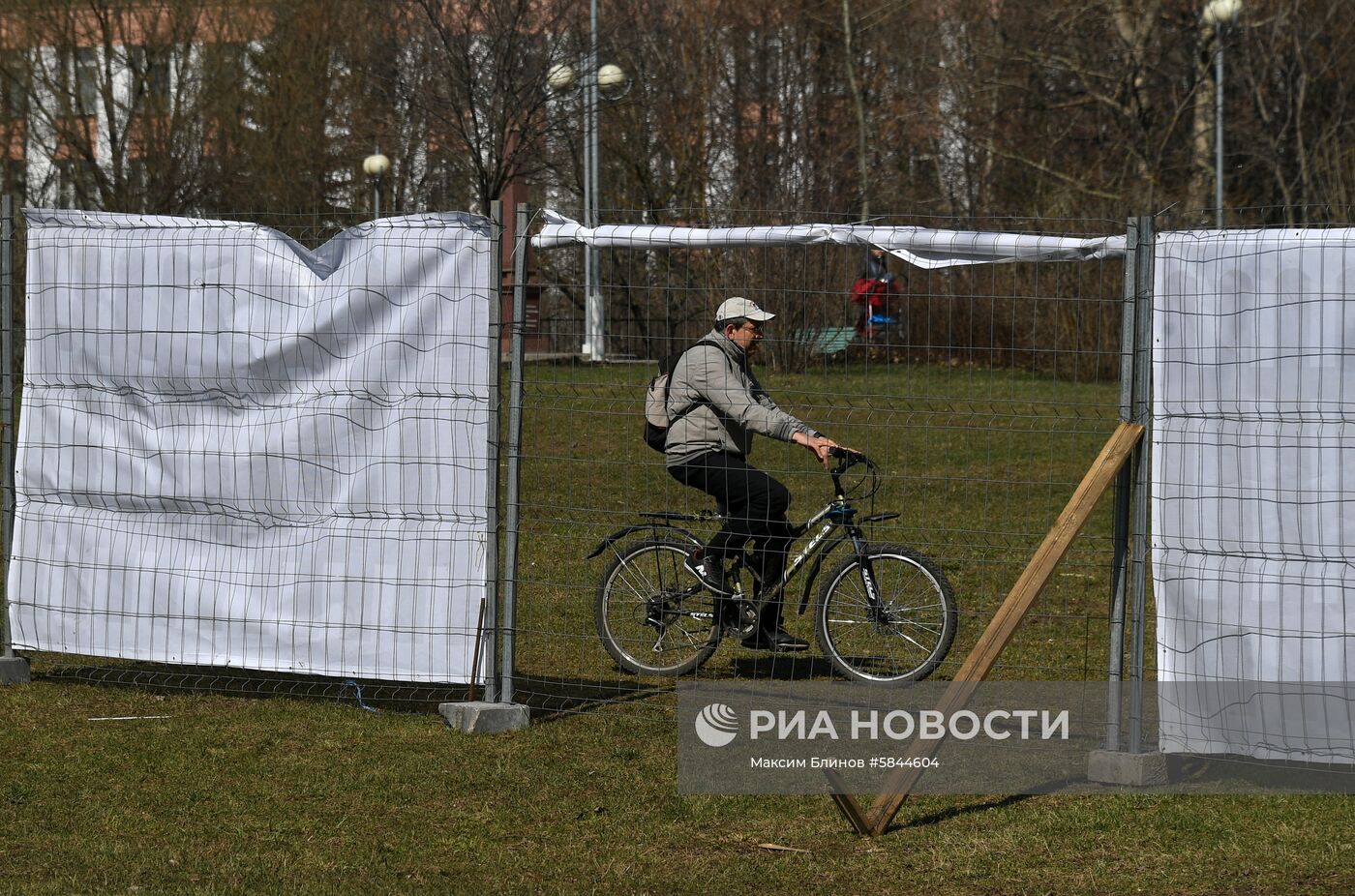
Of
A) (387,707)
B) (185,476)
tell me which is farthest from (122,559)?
(387,707)

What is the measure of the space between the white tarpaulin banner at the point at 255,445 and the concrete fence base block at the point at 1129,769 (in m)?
2.53

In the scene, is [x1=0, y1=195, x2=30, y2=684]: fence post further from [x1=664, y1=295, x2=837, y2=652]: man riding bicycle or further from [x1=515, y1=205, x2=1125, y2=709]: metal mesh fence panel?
[x1=664, y1=295, x2=837, y2=652]: man riding bicycle

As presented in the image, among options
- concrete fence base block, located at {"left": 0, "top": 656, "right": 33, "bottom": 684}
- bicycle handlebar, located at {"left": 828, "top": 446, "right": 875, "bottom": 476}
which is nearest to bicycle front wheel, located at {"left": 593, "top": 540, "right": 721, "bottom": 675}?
bicycle handlebar, located at {"left": 828, "top": 446, "right": 875, "bottom": 476}

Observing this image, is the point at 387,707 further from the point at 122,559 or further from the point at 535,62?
the point at 535,62

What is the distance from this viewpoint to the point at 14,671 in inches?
318

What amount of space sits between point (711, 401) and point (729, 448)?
0.84 ft

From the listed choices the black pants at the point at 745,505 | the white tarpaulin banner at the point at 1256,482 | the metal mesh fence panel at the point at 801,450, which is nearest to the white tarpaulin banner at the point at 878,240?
the metal mesh fence panel at the point at 801,450

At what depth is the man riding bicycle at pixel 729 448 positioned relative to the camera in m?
7.80

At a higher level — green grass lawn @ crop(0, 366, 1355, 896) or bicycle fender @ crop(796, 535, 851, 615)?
bicycle fender @ crop(796, 535, 851, 615)

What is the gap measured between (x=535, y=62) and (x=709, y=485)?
1082 cm

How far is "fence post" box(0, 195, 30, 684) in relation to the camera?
7949 millimetres

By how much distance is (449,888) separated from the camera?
510cm

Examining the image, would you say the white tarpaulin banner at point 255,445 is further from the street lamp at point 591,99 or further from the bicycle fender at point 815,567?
the street lamp at point 591,99

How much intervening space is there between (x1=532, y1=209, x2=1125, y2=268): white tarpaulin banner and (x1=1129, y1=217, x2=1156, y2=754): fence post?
162 mm
